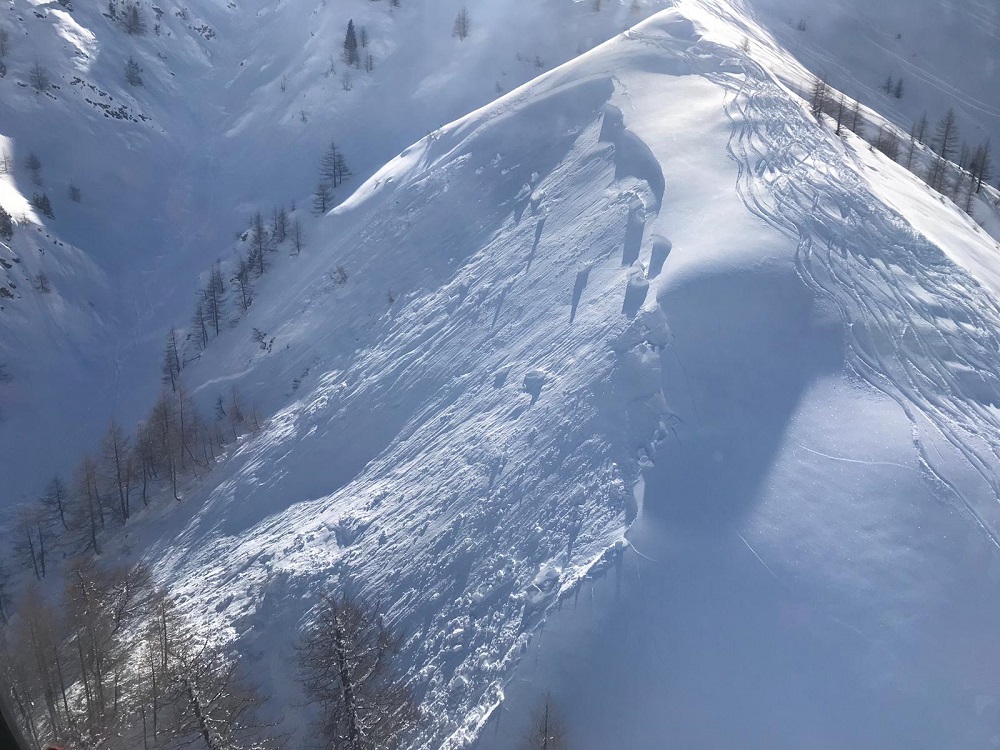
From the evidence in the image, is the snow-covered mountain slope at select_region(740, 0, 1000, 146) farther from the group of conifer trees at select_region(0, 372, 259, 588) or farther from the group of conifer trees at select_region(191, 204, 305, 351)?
the group of conifer trees at select_region(0, 372, 259, 588)

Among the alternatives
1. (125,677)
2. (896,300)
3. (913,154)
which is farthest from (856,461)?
(913,154)

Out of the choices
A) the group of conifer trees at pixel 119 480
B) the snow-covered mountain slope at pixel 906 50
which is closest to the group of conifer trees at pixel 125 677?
the group of conifer trees at pixel 119 480

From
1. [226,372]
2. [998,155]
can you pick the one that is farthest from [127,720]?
[998,155]

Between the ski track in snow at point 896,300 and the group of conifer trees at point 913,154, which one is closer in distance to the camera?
the ski track in snow at point 896,300

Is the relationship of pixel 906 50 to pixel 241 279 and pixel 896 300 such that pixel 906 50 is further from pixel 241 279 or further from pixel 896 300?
pixel 241 279

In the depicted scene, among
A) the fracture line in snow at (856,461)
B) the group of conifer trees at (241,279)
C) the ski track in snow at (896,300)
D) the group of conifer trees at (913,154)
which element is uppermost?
the ski track in snow at (896,300)

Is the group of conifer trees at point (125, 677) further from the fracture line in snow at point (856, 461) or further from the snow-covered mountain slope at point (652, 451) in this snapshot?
the fracture line in snow at point (856, 461)
